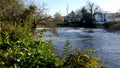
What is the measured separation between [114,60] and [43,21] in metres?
14.3

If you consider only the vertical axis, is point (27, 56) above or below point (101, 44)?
above

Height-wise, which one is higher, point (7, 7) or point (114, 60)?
point (7, 7)

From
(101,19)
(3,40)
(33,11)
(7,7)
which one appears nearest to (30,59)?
(3,40)

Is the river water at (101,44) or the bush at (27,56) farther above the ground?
the bush at (27,56)

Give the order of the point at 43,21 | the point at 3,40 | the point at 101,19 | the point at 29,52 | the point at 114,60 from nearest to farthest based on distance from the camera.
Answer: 1. the point at 29,52
2. the point at 3,40
3. the point at 114,60
4. the point at 43,21
5. the point at 101,19

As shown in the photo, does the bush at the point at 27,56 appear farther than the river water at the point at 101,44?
No

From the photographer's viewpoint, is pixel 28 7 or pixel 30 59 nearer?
pixel 30 59

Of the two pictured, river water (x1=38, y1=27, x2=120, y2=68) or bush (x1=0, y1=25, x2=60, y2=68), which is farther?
river water (x1=38, y1=27, x2=120, y2=68)

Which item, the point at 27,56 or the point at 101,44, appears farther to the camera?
the point at 101,44

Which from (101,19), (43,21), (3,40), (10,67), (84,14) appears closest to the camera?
(10,67)

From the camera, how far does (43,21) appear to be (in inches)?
1203

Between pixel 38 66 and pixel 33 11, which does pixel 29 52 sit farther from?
pixel 33 11

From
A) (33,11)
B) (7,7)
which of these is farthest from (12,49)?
(33,11)

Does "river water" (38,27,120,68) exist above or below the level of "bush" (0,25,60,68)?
below
